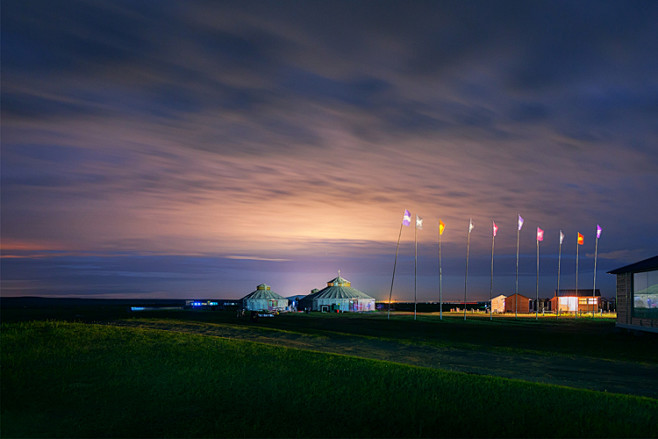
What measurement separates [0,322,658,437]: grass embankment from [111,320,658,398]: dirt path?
2.96m

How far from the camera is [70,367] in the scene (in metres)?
15.4

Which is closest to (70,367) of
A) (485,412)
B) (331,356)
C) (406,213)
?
(331,356)

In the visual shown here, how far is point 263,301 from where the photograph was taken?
321 ft

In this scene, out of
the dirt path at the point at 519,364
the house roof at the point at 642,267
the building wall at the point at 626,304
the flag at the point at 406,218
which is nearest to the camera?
the dirt path at the point at 519,364

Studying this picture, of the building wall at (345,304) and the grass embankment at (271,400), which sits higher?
the grass embankment at (271,400)

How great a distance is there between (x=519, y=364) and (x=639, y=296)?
2513 centimetres

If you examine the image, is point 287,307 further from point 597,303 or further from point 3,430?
point 3,430

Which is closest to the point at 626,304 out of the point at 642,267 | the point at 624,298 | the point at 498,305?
the point at 624,298

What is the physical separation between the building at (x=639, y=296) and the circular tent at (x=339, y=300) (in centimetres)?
5759

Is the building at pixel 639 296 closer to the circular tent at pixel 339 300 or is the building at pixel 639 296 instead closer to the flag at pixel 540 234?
the flag at pixel 540 234

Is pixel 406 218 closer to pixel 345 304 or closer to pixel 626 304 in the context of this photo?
pixel 626 304

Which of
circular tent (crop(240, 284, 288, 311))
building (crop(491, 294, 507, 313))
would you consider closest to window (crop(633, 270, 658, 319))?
building (crop(491, 294, 507, 313))

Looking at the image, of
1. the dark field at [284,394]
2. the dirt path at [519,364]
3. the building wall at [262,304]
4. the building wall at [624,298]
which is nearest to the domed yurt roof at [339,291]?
the building wall at [262,304]

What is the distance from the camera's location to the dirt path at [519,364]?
17.6 m
